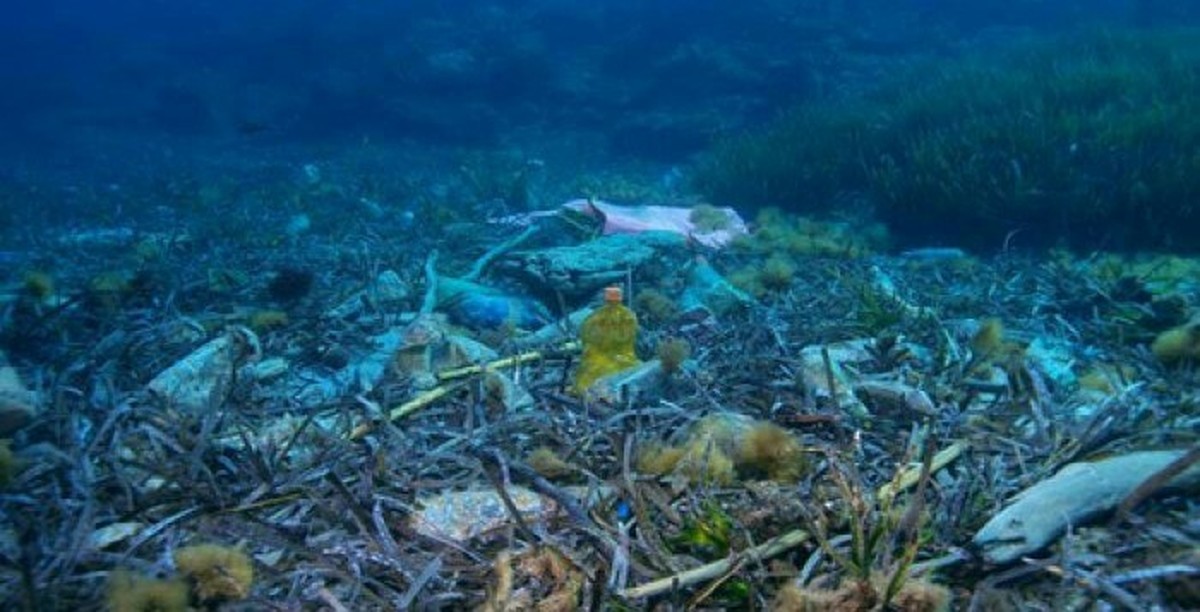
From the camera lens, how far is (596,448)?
2756mm

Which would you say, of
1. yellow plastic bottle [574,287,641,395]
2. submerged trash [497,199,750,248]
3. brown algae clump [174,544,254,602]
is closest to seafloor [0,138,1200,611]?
brown algae clump [174,544,254,602]

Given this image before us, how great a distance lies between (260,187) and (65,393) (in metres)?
13.2

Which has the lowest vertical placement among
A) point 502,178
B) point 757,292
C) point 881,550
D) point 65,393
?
point 502,178

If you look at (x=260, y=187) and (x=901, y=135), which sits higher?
(x=901, y=135)

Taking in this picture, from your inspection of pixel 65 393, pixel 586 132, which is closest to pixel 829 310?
pixel 65 393

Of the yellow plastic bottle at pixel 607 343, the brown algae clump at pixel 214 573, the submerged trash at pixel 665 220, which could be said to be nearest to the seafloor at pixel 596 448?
the brown algae clump at pixel 214 573

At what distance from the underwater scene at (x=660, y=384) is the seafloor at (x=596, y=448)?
1cm

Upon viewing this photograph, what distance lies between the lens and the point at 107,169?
72.2ft

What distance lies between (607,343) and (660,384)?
1.04ft

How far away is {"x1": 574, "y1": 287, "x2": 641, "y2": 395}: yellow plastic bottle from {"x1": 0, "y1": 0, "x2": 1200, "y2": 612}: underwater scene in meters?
0.02

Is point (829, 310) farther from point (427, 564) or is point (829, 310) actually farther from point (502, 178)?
point (502, 178)

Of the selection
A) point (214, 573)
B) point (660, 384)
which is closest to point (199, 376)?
point (214, 573)

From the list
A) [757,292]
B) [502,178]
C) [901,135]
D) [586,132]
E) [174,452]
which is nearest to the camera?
[174,452]

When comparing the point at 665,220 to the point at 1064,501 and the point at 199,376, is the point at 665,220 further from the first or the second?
the point at 1064,501
